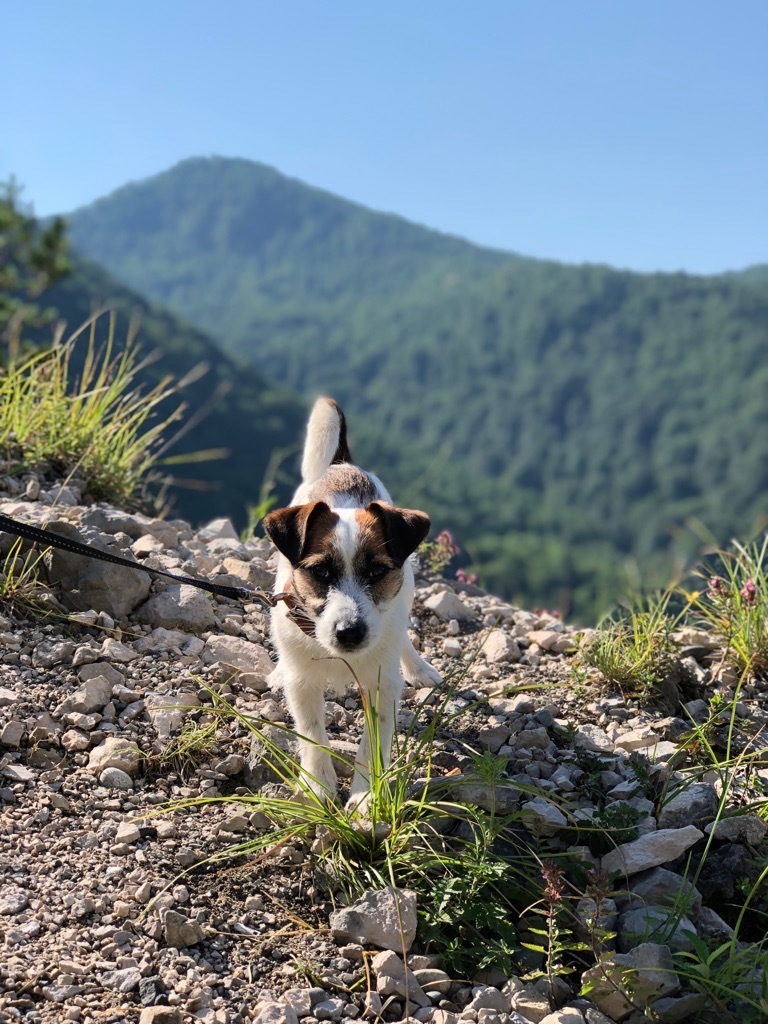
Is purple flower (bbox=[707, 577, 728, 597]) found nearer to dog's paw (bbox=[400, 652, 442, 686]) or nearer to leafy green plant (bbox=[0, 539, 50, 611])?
dog's paw (bbox=[400, 652, 442, 686])

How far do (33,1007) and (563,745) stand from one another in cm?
267

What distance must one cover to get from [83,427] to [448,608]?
10.2 ft

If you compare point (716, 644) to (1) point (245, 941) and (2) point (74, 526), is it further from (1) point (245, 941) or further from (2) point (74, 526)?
(2) point (74, 526)

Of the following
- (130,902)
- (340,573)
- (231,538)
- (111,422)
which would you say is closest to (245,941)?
(130,902)

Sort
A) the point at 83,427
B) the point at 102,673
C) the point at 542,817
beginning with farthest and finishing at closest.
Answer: the point at 83,427, the point at 102,673, the point at 542,817

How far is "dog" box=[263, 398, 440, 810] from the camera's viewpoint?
3.93 m

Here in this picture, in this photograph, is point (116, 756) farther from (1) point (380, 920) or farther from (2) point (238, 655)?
(1) point (380, 920)

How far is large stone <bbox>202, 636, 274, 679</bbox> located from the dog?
0.76 metres

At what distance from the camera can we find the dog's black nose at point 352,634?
3791mm

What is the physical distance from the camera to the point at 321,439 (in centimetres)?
529

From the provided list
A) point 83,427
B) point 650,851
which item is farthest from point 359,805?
point 83,427

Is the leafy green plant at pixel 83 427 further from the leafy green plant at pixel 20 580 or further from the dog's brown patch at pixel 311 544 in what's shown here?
the dog's brown patch at pixel 311 544

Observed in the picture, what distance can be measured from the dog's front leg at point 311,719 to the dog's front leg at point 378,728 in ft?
0.46

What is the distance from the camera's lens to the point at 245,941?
3.56 metres
